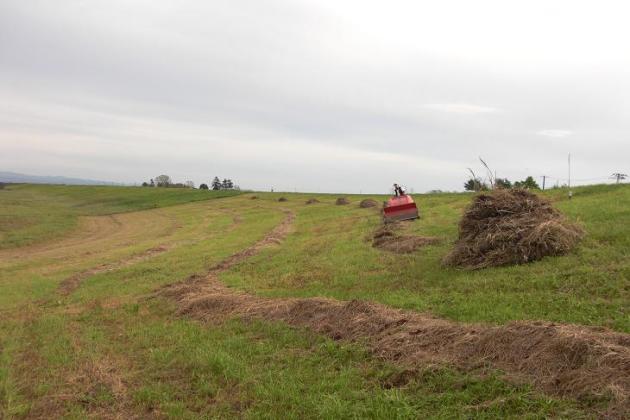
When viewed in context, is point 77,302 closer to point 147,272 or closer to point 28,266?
point 147,272

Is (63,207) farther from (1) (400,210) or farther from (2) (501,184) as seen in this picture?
(2) (501,184)

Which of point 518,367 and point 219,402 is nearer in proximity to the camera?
point 518,367

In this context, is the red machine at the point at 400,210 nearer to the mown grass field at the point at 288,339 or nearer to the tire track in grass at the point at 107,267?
the mown grass field at the point at 288,339

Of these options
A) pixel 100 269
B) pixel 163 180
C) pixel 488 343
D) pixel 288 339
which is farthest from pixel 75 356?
pixel 163 180

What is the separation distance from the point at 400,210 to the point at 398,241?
7.58m

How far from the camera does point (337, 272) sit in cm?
1546

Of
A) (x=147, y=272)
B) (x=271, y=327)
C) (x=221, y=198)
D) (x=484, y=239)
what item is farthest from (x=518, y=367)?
(x=221, y=198)

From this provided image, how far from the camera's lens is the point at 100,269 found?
74.9 feet

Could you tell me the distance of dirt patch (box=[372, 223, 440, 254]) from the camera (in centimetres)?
1705

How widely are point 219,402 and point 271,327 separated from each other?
10.2 ft

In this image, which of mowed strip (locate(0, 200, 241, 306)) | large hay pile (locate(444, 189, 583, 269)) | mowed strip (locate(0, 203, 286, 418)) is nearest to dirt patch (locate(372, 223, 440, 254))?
large hay pile (locate(444, 189, 583, 269))

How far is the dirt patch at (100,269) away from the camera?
1843 cm

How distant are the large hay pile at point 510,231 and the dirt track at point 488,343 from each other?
419cm

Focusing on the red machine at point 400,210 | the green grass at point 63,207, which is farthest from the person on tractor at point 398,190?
the green grass at point 63,207
